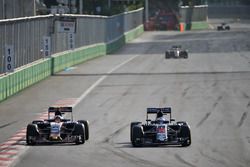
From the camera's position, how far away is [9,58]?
3050 cm

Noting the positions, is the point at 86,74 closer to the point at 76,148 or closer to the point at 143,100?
the point at 143,100

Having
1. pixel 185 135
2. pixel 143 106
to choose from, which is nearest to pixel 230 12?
pixel 143 106

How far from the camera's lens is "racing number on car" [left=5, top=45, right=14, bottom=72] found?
3023 cm

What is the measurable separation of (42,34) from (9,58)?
9357 millimetres

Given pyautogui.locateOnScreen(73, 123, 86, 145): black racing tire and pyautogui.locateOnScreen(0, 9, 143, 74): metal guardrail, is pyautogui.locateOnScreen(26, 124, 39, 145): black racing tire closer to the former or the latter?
pyautogui.locateOnScreen(73, 123, 86, 145): black racing tire

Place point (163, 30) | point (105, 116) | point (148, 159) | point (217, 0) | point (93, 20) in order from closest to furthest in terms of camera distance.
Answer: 1. point (148, 159)
2. point (105, 116)
3. point (93, 20)
4. point (163, 30)
5. point (217, 0)

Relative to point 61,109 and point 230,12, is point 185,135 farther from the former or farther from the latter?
point 230,12

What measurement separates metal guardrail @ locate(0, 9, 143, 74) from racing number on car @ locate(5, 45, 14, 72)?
188mm

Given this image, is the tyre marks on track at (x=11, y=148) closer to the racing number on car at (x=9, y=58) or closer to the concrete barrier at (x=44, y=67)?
the concrete barrier at (x=44, y=67)

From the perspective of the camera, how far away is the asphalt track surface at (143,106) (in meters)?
17.2

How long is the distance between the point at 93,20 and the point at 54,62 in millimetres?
15198

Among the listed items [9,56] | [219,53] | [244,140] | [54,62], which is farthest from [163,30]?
[244,140]

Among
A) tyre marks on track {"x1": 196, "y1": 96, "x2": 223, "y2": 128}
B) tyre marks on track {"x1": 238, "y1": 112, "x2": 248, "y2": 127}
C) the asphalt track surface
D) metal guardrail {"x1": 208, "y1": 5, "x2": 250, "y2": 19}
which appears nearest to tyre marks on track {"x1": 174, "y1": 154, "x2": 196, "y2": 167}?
the asphalt track surface

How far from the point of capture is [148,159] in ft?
55.2
